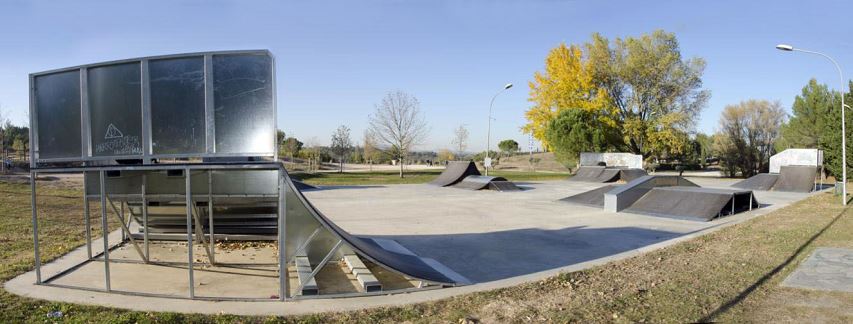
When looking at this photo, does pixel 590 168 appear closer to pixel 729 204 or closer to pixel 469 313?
pixel 729 204

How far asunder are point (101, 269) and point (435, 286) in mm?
5011

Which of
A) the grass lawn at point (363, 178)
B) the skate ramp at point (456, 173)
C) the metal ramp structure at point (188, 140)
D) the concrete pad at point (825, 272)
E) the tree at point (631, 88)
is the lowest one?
the grass lawn at point (363, 178)

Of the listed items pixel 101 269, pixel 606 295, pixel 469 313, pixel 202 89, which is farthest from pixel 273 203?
pixel 606 295

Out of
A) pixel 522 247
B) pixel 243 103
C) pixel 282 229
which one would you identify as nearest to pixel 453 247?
pixel 522 247

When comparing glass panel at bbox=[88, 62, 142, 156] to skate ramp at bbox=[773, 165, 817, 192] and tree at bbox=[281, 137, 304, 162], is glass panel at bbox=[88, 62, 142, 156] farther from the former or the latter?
tree at bbox=[281, 137, 304, 162]

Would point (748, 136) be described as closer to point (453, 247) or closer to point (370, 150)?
point (370, 150)

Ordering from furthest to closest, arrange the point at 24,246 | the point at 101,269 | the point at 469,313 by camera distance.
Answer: the point at 24,246 → the point at 101,269 → the point at 469,313

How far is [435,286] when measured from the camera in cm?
599

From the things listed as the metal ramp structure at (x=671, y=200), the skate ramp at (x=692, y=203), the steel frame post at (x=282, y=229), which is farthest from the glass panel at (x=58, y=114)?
the skate ramp at (x=692, y=203)

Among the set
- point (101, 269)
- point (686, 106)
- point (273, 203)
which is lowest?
point (101, 269)

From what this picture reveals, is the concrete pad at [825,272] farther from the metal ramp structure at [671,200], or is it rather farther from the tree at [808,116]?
the tree at [808,116]

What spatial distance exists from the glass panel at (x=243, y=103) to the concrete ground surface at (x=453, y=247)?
5.90 feet

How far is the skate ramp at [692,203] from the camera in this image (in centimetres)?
1323

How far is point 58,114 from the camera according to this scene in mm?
6023
